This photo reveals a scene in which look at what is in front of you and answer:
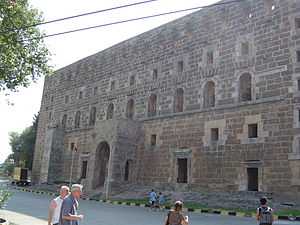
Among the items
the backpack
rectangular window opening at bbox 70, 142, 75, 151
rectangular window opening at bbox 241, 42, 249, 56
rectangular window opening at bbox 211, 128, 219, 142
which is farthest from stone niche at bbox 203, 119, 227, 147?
rectangular window opening at bbox 70, 142, 75, 151

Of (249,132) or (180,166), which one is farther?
(180,166)

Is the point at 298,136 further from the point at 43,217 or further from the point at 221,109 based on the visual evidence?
the point at 43,217

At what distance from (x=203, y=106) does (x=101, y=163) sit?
388 inches

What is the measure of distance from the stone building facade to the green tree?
10.7 meters

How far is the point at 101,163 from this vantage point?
95.5 feet

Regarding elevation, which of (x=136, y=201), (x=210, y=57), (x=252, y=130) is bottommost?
(x=136, y=201)

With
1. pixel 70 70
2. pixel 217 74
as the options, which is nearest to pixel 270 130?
pixel 217 74

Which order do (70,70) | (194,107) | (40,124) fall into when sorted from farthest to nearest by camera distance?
1. (40,124)
2. (70,70)
3. (194,107)

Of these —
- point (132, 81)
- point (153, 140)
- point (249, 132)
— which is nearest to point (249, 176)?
point (249, 132)

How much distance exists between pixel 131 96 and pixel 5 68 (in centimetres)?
1570

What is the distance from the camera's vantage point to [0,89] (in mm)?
16031

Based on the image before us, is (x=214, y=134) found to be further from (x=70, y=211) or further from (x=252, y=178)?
(x=70, y=211)

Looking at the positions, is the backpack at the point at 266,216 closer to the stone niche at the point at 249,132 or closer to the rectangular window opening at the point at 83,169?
the stone niche at the point at 249,132

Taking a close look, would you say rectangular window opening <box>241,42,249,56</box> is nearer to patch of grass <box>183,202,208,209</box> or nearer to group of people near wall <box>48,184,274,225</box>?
patch of grass <box>183,202,208,209</box>
